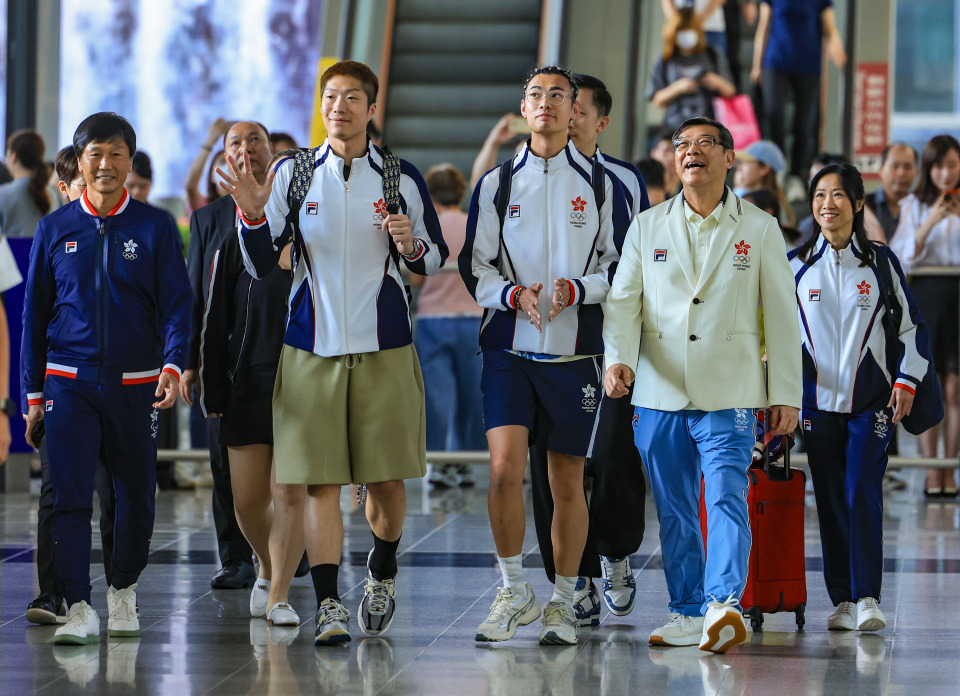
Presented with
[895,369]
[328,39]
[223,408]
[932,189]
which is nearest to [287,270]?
[223,408]

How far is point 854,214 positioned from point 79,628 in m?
3.06

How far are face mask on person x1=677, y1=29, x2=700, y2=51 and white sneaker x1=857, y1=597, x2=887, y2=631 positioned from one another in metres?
8.17

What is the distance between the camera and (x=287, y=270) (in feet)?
18.8

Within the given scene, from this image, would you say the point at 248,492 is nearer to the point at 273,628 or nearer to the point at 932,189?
the point at 273,628

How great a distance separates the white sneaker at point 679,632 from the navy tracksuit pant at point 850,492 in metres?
0.67

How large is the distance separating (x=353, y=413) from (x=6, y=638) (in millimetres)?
1383

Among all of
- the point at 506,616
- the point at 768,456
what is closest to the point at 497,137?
the point at 768,456

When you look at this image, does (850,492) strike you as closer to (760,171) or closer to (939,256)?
(760,171)

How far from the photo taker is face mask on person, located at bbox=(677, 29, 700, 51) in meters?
12.7

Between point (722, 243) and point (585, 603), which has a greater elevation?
point (722, 243)

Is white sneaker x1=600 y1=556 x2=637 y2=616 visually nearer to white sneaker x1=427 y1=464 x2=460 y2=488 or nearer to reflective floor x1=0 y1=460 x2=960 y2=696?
reflective floor x1=0 y1=460 x2=960 y2=696

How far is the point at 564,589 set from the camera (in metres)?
5.09

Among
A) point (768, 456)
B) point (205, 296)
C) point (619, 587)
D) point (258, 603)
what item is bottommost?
point (258, 603)

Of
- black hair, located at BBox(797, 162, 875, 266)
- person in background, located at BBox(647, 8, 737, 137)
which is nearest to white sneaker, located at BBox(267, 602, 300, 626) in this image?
black hair, located at BBox(797, 162, 875, 266)
